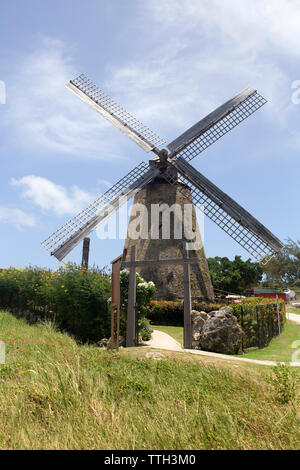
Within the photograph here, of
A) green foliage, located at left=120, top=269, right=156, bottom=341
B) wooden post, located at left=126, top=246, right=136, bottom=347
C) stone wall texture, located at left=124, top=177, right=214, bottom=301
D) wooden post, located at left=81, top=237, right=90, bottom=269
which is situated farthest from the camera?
wooden post, located at left=81, top=237, right=90, bottom=269

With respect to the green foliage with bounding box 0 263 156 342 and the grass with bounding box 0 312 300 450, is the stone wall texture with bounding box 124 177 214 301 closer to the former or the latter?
the green foliage with bounding box 0 263 156 342

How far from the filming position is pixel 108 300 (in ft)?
33.2

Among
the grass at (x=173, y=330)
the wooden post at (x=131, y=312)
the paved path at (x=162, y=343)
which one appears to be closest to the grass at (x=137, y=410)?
the wooden post at (x=131, y=312)

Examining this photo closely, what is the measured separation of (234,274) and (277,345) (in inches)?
1243

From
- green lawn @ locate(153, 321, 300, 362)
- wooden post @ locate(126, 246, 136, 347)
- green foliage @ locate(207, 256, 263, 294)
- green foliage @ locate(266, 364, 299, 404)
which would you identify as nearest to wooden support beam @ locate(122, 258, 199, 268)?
wooden post @ locate(126, 246, 136, 347)

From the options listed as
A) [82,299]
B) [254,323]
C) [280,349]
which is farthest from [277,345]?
[82,299]

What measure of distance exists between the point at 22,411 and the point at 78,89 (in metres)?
17.7

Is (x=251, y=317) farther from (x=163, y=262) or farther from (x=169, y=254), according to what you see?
(x=169, y=254)

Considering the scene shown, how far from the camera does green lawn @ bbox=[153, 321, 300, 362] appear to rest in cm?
965

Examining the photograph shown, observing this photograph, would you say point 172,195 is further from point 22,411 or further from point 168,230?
point 22,411

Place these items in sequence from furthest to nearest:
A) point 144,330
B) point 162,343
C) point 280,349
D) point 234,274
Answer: point 234,274 < point 144,330 < point 280,349 < point 162,343

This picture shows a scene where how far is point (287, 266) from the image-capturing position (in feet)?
157

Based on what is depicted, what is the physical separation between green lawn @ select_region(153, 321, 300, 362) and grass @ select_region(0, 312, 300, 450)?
473cm
